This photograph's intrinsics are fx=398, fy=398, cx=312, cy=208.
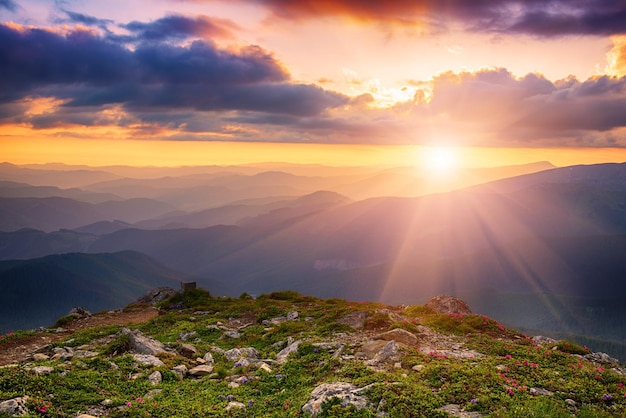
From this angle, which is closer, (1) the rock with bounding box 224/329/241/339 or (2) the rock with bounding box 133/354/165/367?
(2) the rock with bounding box 133/354/165/367

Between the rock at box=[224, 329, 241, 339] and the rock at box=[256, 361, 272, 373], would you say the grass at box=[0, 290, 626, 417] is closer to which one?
the rock at box=[256, 361, 272, 373]

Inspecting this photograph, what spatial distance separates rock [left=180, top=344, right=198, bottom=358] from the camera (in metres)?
24.5

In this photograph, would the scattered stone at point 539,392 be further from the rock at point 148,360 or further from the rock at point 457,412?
the rock at point 148,360

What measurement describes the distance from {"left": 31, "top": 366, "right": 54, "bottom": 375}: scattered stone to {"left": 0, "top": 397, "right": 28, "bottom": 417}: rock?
422 cm

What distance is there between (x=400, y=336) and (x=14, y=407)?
59.6ft

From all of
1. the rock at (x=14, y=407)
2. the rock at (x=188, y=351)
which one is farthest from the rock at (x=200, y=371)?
the rock at (x=14, y=407)

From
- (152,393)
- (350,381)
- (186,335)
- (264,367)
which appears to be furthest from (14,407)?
(186,335)

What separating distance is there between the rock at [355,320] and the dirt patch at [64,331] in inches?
811

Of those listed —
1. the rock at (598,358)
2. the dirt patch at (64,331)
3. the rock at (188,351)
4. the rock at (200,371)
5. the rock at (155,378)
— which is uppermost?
the rock at (155,378)

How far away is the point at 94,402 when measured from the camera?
15.9m

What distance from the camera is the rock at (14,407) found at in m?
13.0

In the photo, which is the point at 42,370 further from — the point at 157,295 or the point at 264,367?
the point at 157,295

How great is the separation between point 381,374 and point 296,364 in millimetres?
5454

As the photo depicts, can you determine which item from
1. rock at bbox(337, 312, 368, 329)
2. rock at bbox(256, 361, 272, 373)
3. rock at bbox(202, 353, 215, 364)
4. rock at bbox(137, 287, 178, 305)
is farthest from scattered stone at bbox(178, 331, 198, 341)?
rock at bbox(137, 287, 178, 305)
